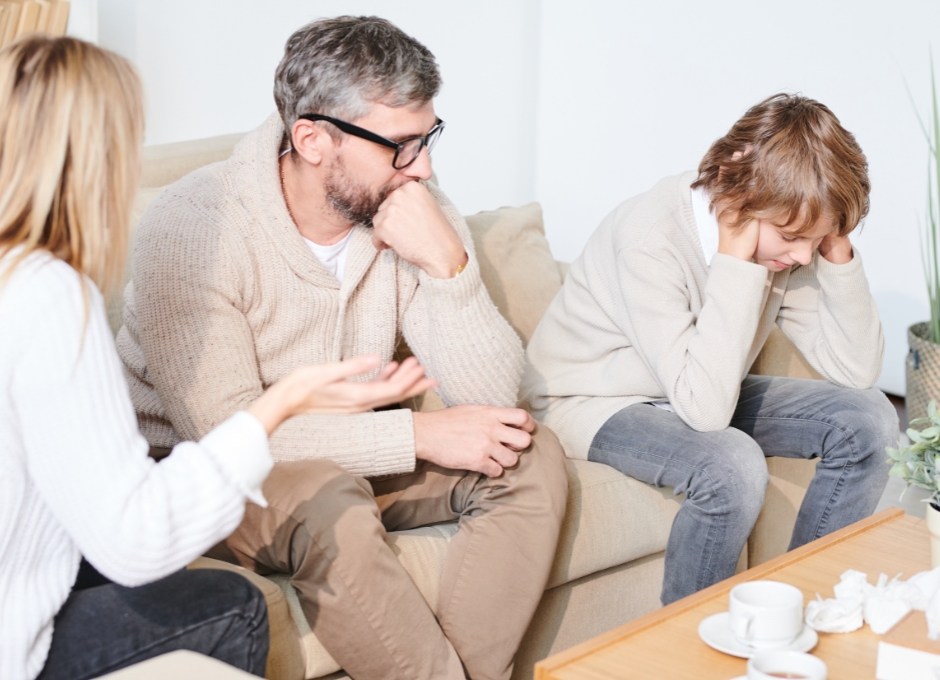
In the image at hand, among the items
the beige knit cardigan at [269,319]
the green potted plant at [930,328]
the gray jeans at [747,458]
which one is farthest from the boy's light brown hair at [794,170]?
the green potted plant at [930,328]

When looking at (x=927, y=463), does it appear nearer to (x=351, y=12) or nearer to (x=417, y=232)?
(x=417, y=232)

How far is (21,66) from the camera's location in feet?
3.03

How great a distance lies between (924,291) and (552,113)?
1.71 metres

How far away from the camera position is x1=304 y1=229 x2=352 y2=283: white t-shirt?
1661mm

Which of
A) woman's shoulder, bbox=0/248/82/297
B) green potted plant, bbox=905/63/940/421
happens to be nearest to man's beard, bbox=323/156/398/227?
woman's shoulder, bbox=0/248/82/297

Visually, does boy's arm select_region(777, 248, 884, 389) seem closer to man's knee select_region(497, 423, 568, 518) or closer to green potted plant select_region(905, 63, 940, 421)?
man's knee select_region(497, 423, 568, 518)

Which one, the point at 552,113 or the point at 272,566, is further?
the point at 552,113

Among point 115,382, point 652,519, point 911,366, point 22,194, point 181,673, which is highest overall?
point 22,194

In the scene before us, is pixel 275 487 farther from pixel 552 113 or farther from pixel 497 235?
pixel 552 113

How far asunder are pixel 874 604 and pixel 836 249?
2.96 feet

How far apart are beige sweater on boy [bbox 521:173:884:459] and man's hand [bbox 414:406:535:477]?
0.34 metres

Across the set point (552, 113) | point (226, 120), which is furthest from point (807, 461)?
point (552, 113)

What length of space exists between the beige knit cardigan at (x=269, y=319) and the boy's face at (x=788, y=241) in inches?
18.9

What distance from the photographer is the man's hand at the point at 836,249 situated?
1.88 metres
